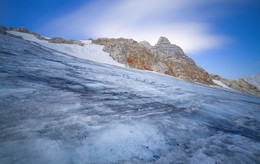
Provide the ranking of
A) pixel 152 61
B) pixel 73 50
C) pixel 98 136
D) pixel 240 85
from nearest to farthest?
pixel 98 136
pixel 73 50
pixel 152 61
pixel 240 85

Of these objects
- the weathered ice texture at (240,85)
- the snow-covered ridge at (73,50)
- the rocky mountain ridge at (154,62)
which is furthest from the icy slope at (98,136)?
the weathered ice texture at (240,85)

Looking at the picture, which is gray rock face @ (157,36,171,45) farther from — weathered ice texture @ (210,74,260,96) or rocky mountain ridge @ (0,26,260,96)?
weathered ice texture @ (210,74,260,96)

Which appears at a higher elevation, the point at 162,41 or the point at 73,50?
the point at 162,41

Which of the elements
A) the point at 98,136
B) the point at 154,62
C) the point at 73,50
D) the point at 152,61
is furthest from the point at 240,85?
the point at 98,136

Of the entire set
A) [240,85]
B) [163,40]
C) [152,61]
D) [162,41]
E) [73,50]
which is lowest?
[240,85]

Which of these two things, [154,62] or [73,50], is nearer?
[73,50]

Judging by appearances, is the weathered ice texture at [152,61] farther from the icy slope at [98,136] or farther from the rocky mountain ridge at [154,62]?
the icy slope at [98,136]

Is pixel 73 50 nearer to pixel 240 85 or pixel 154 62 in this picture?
pixel 154 62

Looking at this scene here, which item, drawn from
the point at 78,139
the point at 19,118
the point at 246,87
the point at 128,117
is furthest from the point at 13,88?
the point at 246,87

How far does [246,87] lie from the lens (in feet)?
82.9

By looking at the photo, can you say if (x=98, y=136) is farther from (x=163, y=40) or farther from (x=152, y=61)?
(x=163, y=40)

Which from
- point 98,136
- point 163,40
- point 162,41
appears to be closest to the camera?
point 98,136

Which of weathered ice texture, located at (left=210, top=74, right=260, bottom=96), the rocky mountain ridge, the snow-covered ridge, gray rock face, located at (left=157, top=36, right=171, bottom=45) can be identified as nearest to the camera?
the snow-covered ridge

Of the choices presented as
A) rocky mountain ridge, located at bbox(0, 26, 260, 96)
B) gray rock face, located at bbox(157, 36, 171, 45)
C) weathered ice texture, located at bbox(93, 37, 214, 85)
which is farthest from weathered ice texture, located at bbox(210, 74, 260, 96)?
gray rock face, located at bbox(157, 36, 171, 45)
